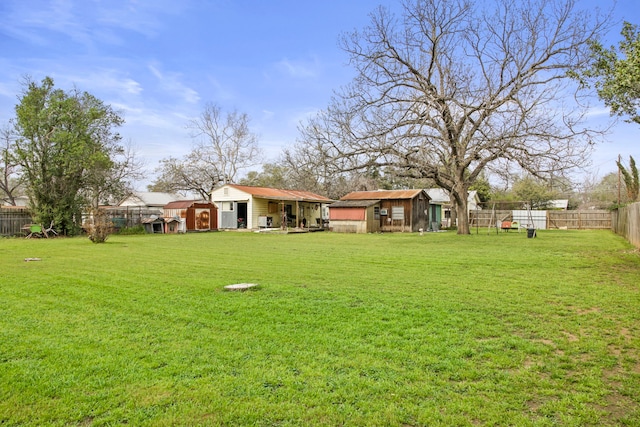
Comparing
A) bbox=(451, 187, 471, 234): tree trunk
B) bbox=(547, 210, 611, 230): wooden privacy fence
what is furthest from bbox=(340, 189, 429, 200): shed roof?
bbox=(547, 210, 611, 230): wooden privacy fence

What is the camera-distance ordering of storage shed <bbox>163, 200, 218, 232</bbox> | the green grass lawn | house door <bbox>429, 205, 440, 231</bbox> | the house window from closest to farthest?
the green grass lawn < storage shed <bbox>163, 200, 218, 232</bbox> < the house window < house door <bbox>429, 205, 440, 231</bbox>

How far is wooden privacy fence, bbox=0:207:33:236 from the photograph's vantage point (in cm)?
2270

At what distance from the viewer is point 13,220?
2311 cm

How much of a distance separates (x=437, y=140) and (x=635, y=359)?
56.8ft

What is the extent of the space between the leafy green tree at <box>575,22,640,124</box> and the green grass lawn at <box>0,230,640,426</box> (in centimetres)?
384

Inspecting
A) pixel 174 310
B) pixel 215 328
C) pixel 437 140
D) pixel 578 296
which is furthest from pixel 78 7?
→ pixel 437 140

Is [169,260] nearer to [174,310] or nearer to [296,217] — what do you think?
[174,310]

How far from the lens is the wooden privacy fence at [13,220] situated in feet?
74.5

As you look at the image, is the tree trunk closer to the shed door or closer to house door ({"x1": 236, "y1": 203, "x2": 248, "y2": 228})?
house door ({"x1": 236, "y1": 203, "x2": 248, "y2": 228})

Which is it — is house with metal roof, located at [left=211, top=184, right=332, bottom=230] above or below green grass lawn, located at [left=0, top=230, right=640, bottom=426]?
above

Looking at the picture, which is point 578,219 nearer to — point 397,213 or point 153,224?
point 397,213

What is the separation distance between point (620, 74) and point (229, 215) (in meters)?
26.1

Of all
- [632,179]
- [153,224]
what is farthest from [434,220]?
[153,224]

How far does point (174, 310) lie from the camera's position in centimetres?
542
